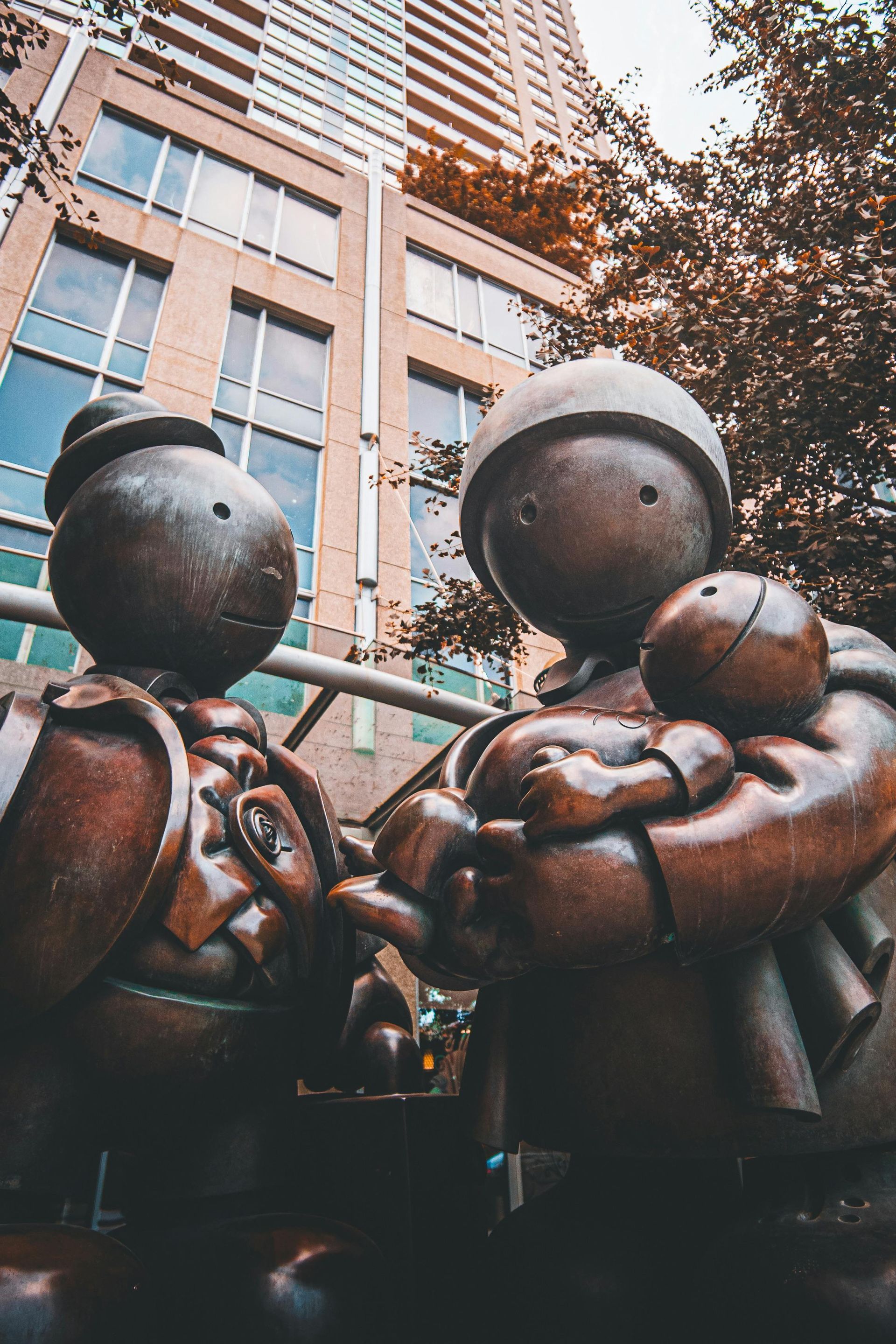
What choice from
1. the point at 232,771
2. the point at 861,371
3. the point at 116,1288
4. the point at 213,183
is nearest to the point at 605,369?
the point at 232,771

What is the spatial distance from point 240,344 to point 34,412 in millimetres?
3060

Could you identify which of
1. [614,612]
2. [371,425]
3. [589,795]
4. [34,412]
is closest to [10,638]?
[34,412]

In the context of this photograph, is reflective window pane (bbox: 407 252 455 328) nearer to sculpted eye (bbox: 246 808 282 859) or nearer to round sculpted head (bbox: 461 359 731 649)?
round sculpted head (bbox: 461 359 731 649)

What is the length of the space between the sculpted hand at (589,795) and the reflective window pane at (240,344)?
35.1ft

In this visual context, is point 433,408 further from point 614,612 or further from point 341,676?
point 614,612

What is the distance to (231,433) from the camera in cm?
1047

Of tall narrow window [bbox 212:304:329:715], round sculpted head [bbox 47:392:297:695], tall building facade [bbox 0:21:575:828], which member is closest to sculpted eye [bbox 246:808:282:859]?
round sculpted head [bbox 47:392:297:695]

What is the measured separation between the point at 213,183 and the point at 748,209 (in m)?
9.17

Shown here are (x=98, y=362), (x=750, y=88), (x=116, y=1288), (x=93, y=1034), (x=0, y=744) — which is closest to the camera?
(x=116, y=1288)

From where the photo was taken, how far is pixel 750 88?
6.28 meters

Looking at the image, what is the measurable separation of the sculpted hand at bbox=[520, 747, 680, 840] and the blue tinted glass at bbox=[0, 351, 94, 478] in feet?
28.6

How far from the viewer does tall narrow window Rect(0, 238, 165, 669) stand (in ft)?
28.4

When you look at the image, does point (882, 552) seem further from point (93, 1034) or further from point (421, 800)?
point (93, 1034)

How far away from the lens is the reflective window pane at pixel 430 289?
520 inches
